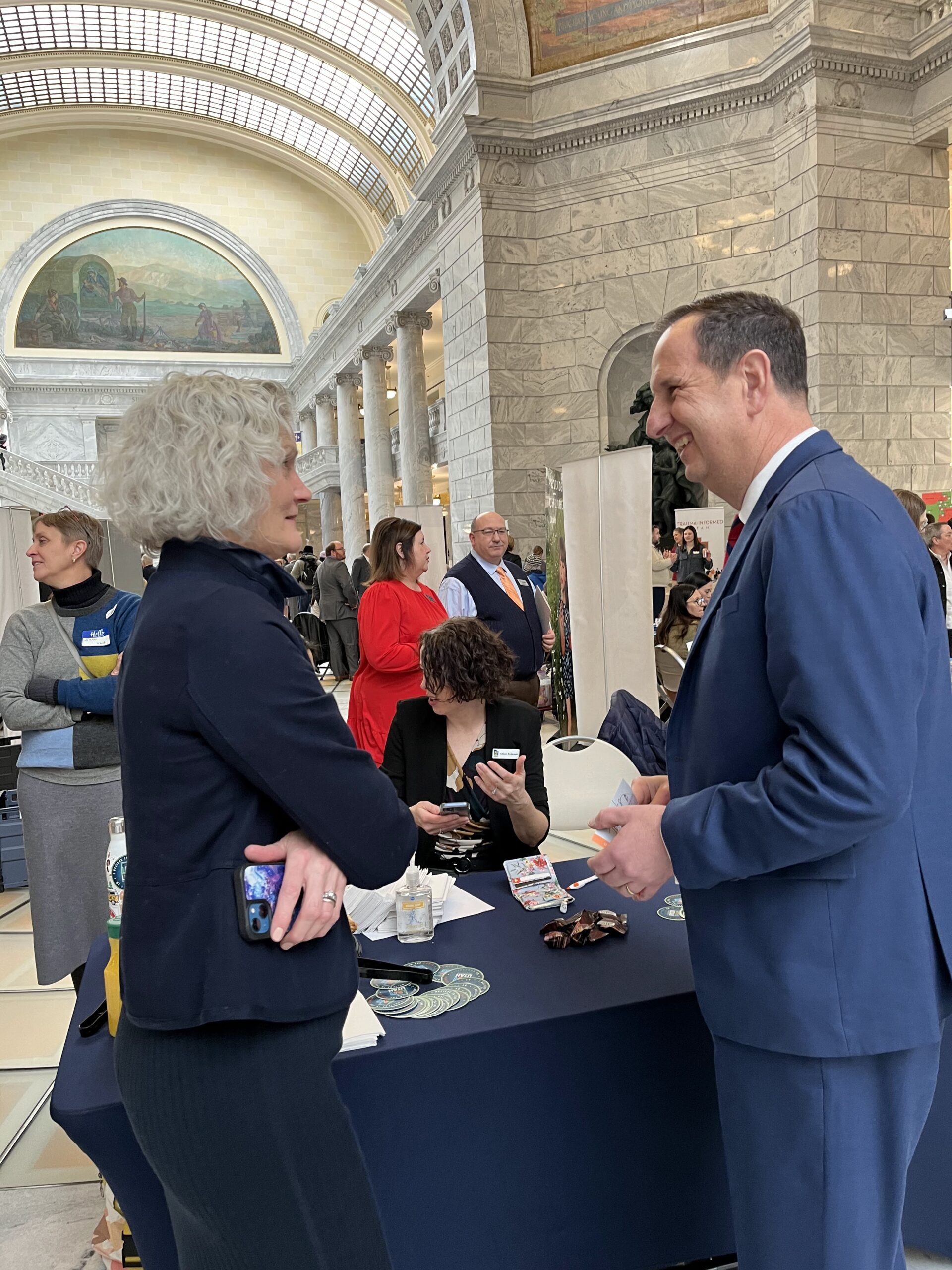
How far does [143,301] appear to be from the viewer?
3416 cm

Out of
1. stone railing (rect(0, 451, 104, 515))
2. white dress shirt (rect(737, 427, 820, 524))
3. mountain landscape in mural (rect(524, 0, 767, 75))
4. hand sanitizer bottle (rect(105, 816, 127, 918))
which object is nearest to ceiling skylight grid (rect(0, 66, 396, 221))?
stone railing (rect(0, 451, 104, 515))

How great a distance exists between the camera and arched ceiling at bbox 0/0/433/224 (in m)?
24.0

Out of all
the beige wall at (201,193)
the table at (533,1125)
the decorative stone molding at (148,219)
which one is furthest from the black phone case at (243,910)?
the beige wall at (201,193)

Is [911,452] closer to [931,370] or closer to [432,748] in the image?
[931,370]

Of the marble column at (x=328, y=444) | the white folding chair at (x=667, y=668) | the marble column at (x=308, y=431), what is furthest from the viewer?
the marble column at (x=308, y=431)

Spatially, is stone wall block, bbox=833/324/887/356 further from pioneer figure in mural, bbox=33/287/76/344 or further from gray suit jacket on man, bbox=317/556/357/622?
pioneer figure in mural, bbox=33/287/76/344

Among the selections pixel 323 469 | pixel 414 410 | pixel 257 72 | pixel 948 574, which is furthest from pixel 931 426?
pixel 257 72

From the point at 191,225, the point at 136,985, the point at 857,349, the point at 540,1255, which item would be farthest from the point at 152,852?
the point at 191,225

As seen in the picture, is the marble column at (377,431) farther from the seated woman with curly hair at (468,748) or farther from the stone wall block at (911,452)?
the seated woman with curly hair at (468,748)

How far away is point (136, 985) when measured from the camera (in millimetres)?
1207

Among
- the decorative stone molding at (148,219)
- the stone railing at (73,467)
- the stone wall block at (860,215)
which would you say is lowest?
the stone wall block at (860,215)

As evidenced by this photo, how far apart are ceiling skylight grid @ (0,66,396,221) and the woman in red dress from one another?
2808 centimetres

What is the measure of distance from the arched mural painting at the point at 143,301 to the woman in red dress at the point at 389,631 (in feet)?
106

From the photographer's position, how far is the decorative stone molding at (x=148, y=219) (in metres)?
32.0
